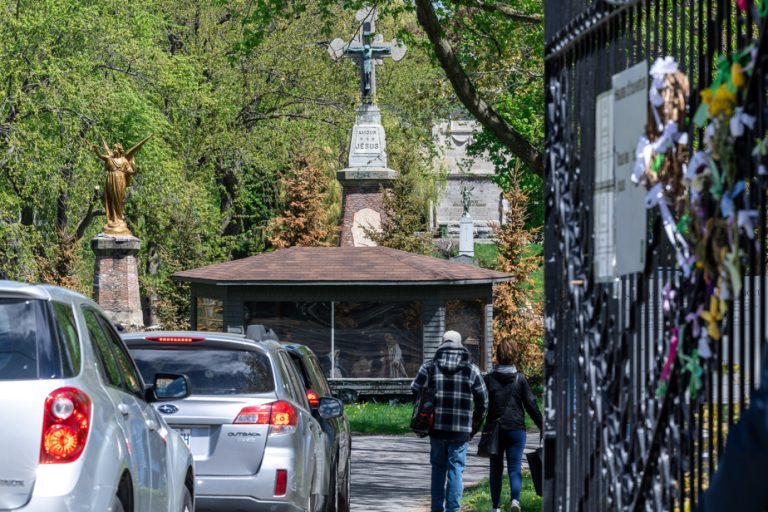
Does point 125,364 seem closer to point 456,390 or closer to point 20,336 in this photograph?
point 20,336

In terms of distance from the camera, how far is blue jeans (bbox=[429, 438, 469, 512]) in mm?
13133

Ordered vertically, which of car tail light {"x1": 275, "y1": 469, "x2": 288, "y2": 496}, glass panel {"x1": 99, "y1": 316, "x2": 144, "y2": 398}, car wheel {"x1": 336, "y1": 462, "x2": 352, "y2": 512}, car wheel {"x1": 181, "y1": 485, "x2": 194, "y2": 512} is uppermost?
glass panel {"x1": 99, "y1": 316, "x2": 144, "y2": 398}

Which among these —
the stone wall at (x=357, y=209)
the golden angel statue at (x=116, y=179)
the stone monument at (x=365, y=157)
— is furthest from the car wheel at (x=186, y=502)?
the stone wall at (x=357, y=209)

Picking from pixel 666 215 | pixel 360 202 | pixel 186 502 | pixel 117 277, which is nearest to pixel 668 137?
pixel 666 215

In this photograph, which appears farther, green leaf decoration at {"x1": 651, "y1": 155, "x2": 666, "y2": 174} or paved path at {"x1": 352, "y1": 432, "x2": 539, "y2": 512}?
paved path at {"x1": 352, "y1": 432, "x2": 539, "y2": 512}

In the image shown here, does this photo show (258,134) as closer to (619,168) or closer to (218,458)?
(218,458)

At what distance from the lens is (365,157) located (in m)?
41.6

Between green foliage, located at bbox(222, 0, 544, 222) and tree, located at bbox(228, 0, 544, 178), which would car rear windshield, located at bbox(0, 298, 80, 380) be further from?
green foliage, located at bbox(222, 0, 544, 222)

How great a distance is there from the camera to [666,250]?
178 inches

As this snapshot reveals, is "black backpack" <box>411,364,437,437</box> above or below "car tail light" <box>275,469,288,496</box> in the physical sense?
above

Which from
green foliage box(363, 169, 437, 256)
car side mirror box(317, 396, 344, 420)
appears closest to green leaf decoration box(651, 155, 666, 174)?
car side mirror box(317, 396, 344, 420)

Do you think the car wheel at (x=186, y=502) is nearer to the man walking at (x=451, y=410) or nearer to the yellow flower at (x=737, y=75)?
the man walking at (x=451, y=410)

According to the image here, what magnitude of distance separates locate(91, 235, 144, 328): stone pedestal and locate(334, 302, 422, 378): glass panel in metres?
13.0

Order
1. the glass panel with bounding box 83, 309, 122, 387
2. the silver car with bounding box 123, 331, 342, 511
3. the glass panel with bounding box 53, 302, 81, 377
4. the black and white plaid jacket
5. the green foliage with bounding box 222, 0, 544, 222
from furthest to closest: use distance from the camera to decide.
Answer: the green foliage with bounding box 222, 0, 544, 222
the black and white plaid jacket
the silver car with bounding box 123, 331, 342, 511
the glass panel with bounding box 83, 309, 122, 387
the glass panel with bounding box 53, 302, 81, 377
